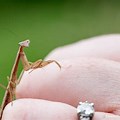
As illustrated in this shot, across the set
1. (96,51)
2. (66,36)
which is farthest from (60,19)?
(96,51)

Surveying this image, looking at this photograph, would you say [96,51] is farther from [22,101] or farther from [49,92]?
[22,101]

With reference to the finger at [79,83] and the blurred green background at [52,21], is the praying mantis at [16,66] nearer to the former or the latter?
the finger at [79,83]

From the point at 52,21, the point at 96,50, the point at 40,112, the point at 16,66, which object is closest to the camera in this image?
the point at 40,112

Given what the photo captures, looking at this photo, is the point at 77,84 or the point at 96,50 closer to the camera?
the point at 77,84

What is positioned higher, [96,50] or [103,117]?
[96,50]

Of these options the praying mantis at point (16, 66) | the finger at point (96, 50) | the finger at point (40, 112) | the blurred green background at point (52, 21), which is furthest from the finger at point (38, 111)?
the blurred green background at point (52, 21)

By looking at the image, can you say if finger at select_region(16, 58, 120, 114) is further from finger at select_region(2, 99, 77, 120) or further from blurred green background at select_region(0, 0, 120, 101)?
blurred green background at select_region(0, 0, 120, 101)

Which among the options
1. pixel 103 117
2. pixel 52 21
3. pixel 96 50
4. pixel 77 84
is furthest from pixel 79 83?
pixel 52 21

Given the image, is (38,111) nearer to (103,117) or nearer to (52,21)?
(103,117)
